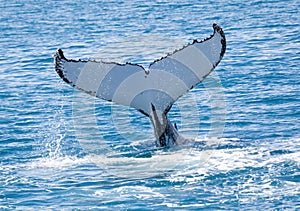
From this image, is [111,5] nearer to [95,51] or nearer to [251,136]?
[95,51]

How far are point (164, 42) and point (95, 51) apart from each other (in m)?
2.28

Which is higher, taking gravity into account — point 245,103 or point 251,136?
point 245,103

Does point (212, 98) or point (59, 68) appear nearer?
point (59, 68)

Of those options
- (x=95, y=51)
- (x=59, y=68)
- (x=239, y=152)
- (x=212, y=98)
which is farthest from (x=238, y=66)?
(x=59, y=68)

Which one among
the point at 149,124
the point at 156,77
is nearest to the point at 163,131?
the point at 156,77

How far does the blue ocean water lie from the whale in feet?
2.61

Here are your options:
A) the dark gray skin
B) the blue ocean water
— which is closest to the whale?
the dark gray skin

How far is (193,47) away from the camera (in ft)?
42.6

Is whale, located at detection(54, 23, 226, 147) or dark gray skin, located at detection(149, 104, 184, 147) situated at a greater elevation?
whale, located at detection(54, 23, 226, 147)

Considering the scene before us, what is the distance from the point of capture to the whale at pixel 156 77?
12797 mm

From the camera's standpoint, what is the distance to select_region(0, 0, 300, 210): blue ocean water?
40.2 ft

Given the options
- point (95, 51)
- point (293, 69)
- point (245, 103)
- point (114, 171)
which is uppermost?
point (95, 51)

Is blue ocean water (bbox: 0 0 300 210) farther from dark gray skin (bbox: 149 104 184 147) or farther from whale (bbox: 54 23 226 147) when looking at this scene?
whale (bbox: 54 23 226 147)

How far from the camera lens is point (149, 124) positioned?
1705cm
